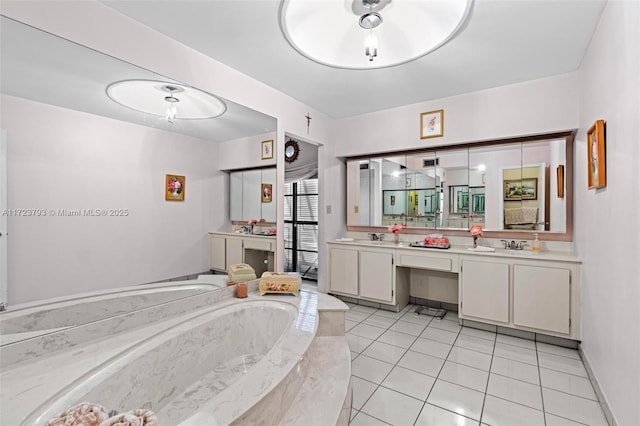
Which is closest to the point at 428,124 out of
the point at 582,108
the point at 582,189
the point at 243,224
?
the point at 582,108

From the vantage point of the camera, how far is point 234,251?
2.76 metres

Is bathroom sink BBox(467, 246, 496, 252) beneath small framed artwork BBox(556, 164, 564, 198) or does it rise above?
beneath

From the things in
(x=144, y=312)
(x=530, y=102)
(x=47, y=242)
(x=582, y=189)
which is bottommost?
(x=144, y=312)

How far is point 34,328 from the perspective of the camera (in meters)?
1.51

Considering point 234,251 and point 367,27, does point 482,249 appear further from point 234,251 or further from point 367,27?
point 234,251

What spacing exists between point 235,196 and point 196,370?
1.53 meters

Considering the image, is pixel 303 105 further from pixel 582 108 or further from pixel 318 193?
pixel 582 108

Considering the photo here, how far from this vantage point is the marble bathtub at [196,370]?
117 cm

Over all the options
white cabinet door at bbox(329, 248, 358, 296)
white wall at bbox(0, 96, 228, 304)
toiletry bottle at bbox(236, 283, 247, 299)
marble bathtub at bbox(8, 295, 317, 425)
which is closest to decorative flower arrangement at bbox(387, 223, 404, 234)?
white cabinet door at bbox(329, 248, 358, 296)

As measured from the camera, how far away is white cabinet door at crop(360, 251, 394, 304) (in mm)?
3602

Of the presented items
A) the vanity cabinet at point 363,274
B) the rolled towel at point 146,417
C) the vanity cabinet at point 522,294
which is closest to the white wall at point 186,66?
the vanity cabinet at point 363,274

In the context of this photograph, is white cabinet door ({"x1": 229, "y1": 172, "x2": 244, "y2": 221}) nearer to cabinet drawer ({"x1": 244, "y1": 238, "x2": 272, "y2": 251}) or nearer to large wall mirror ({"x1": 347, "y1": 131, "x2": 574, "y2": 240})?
cabinet drawer ({"x1": 244, "y1": 238, "x2": 272, "y2": 251})

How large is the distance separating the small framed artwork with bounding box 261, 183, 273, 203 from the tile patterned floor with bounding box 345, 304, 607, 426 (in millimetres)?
1687

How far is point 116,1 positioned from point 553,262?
409 cm
